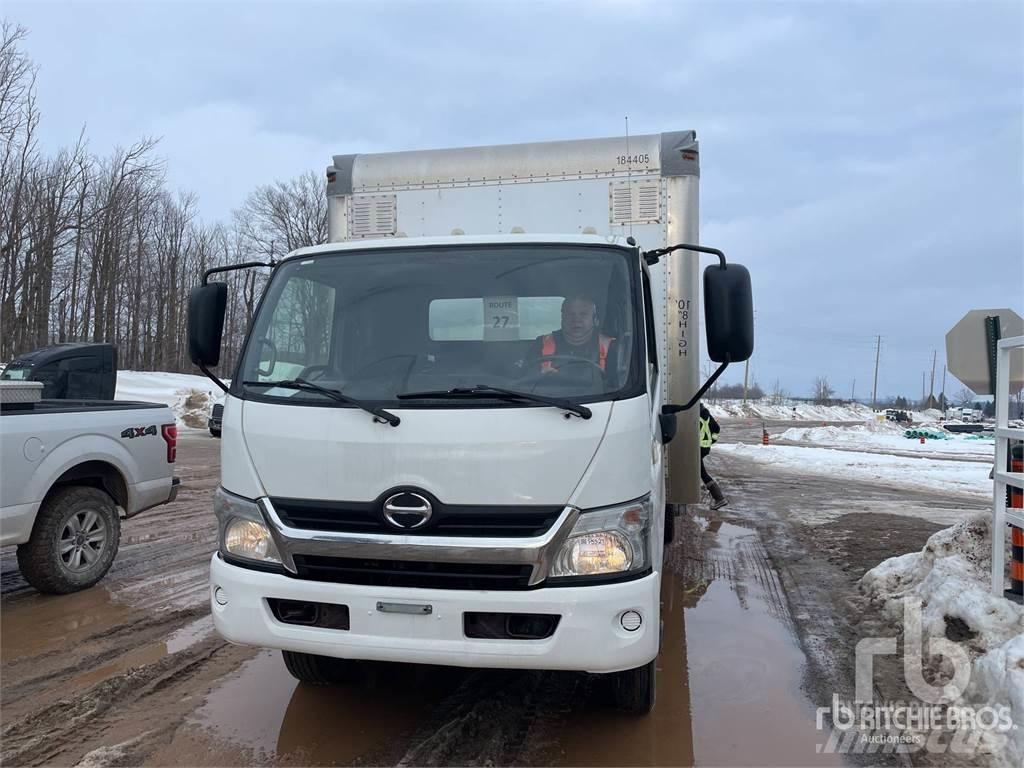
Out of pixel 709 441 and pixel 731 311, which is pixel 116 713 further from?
pixel 709 441

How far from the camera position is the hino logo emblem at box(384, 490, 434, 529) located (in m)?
3.11

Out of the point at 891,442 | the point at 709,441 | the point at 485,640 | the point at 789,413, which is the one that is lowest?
the point at 789,413

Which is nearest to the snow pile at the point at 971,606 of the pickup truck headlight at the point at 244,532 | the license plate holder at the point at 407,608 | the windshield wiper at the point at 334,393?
the license plate holder at the point at 407,608

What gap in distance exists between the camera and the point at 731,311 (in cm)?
366

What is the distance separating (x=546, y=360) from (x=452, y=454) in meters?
0.68

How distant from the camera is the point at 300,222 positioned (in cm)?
4759

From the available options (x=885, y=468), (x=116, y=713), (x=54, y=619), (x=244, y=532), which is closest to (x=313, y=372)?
(x=244, y=532)

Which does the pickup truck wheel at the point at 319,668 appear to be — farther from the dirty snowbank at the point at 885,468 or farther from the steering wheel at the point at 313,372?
the dirty snowbank at the point at 885,468

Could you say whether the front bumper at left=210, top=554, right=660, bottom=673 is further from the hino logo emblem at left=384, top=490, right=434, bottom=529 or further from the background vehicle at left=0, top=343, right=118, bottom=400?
the background vehicle at left=0, top=343, right=118, bottom=400

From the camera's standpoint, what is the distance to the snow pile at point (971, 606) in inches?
137

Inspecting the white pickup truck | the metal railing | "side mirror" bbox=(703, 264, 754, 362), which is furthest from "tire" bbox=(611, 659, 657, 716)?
the white pickup truck

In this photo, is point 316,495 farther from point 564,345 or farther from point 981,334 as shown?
point 981,334

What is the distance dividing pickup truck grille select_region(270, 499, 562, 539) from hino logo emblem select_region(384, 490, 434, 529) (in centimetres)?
3

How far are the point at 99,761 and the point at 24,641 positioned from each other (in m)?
2.05
